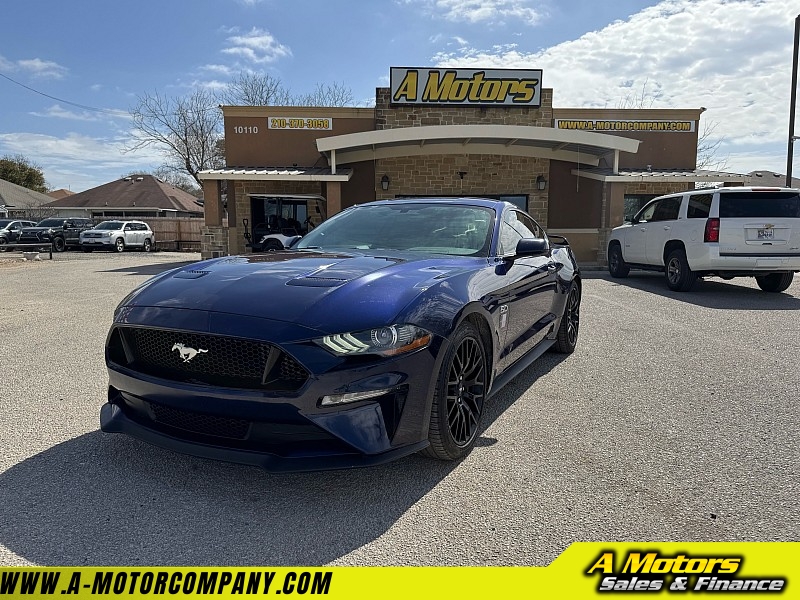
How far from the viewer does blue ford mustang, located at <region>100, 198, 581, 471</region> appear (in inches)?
93.6

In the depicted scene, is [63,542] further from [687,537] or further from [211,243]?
[211,243]

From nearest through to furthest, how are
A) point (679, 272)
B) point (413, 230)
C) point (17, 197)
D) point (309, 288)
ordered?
point (309, 288), point (413, 230), point (679, 272), point (17, 197)

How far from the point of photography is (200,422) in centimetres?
253

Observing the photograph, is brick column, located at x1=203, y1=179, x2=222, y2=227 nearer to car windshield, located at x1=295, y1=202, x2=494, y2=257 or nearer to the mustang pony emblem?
car windshield, located at x1=295, y1=202, x2=494, y2=257

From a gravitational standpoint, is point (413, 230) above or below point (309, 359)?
above

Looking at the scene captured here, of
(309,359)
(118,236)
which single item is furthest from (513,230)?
(118,236)

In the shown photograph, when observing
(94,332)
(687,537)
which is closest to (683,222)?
(687,537)

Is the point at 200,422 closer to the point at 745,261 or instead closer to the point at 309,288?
the point at 309,288

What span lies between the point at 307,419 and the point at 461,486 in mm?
923

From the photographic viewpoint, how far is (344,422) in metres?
2.37

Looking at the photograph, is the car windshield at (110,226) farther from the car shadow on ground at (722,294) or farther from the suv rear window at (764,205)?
the suv rear window at (764,205)

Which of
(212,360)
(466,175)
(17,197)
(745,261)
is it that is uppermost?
(17,197)

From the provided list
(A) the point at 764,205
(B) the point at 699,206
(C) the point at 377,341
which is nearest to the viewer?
(C) the point at 377,341

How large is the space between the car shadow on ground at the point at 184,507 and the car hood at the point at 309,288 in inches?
34.1
